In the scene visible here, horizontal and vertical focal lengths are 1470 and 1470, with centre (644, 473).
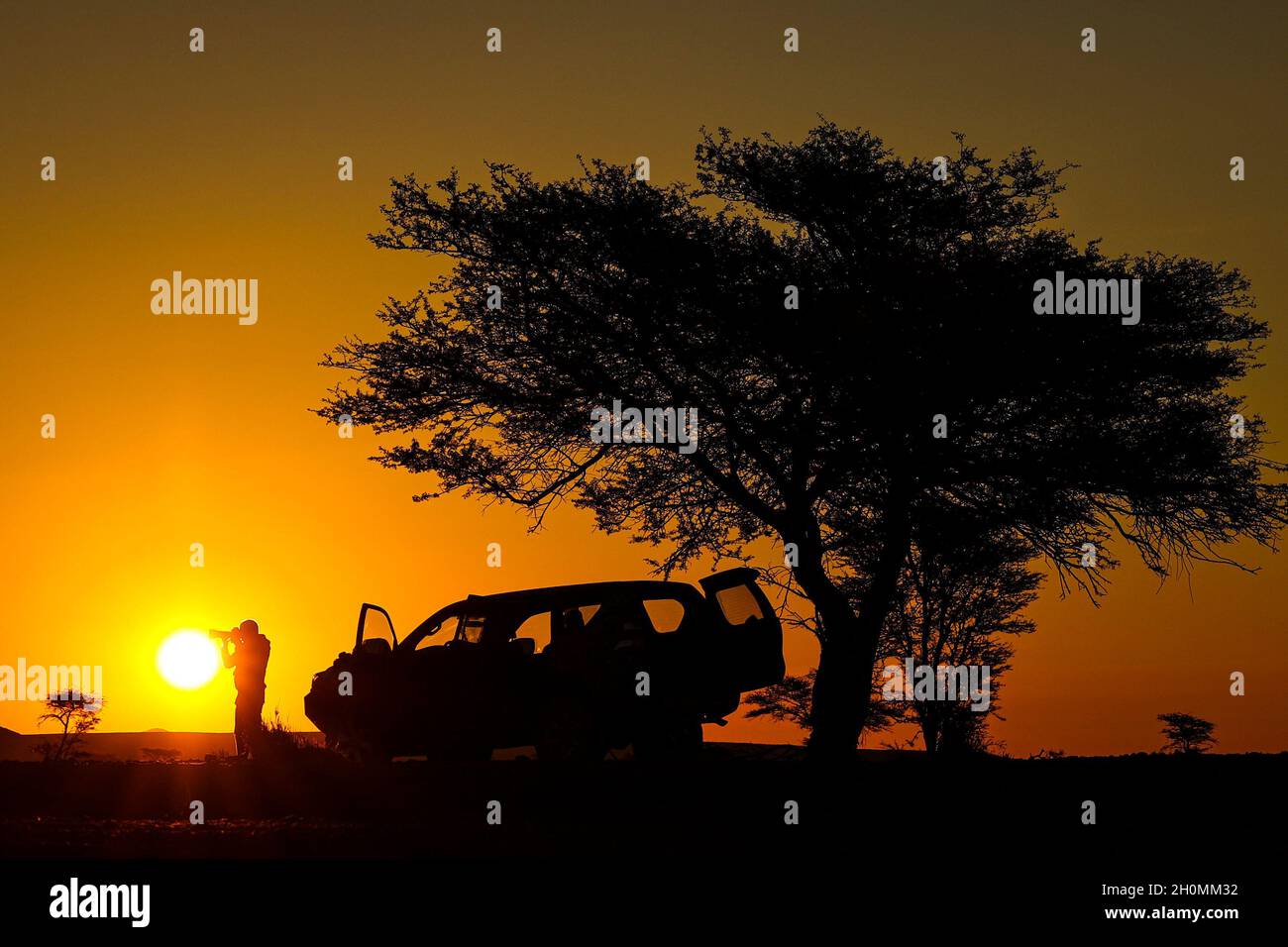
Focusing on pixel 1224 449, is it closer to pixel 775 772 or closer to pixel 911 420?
pixel 911 420

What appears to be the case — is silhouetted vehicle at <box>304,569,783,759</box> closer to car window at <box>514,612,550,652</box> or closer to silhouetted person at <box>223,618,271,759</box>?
car window at <box>514,612,550,652</box>

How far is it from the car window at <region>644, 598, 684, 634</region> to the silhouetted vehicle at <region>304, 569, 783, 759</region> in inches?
0.7

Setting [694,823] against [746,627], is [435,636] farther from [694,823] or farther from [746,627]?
[694,823]

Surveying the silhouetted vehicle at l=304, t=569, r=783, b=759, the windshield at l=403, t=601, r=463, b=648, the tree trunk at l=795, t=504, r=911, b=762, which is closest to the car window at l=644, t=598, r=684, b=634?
the silhouetted vehicle at l=304, t=569, r=783, b=759

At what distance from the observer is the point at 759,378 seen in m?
22.8

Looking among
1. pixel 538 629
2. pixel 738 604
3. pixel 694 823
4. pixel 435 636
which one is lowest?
pixel 694 823

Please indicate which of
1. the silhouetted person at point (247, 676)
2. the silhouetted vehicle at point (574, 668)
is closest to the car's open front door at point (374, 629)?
the silhouetted vehicle at point (574, 668)

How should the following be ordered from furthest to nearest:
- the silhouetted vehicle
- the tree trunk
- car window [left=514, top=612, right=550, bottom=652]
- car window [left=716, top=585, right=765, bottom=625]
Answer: the tree trunk < car window [left=716, top=585, right=765, bottom=625] < car window [left=514, top=612, right=550, bottom=652] < the silhouetted vehicle

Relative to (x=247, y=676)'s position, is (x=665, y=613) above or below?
above

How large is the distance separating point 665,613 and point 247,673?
739 cm

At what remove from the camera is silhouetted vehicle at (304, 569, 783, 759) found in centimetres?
1719

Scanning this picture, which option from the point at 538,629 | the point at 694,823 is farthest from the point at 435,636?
the point at 694,823

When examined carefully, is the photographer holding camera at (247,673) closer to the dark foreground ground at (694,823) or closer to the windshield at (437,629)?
the dark foreground ground at (694,823)

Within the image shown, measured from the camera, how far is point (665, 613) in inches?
695
